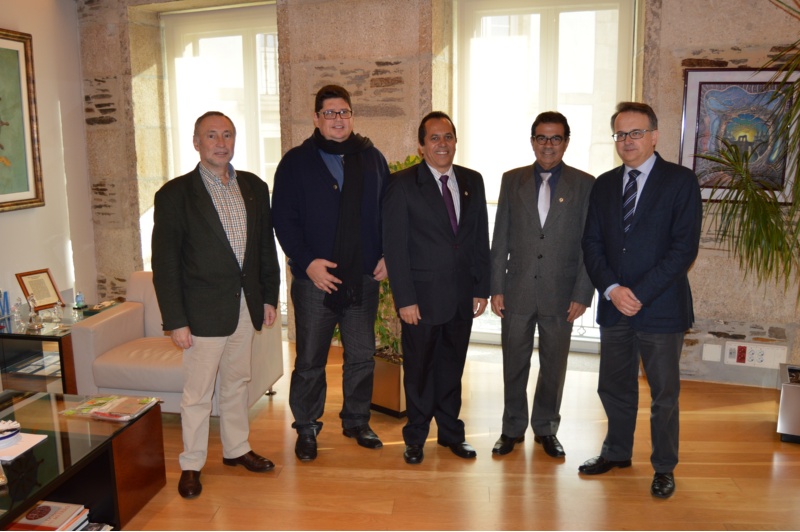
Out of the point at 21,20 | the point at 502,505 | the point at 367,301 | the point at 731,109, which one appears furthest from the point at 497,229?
the point at 21,20

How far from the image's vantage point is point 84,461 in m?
2.62

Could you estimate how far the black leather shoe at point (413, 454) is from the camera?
339cm

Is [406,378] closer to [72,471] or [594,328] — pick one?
[72,471]

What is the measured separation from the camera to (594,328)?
17.5 feet

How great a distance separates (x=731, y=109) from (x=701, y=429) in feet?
6.45

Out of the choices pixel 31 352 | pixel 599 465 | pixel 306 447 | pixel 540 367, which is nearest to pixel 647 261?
pixel 540 367

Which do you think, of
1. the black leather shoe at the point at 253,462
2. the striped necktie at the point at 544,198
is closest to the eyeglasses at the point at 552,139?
the striped necktie at the point at 544,198

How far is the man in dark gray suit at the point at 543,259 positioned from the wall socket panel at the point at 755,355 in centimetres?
171

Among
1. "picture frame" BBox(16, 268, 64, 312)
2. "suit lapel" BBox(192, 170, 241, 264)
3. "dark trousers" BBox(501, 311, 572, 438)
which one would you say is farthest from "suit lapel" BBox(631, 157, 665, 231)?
"picture frame" BBox(16, 268, 64, 312)

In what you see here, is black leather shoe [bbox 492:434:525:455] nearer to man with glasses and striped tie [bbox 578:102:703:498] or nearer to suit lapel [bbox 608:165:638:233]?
man with glasses and striped tie [bbox 578:102:703:498]

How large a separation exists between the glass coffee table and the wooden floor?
130 millimetres

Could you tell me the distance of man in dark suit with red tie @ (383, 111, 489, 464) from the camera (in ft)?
10.4

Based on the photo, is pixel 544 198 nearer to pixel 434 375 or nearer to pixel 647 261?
pixel 647 261

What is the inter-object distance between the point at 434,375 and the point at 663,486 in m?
1.15
